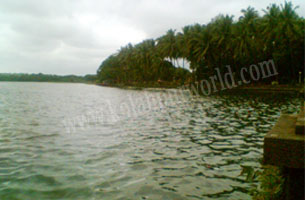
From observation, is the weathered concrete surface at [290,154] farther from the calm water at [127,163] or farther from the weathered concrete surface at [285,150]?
the calm water at [127,163]

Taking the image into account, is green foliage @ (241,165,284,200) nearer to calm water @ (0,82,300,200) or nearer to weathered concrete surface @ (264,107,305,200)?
weathered concrete surface @ (264,107,305,200)

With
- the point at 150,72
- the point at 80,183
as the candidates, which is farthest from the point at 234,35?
the point at 80,183

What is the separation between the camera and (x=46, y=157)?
22.8ft

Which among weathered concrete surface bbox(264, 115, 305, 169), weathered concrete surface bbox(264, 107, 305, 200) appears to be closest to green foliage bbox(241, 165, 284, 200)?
weathered concrete surface bbox(264, 107, 305, 200)

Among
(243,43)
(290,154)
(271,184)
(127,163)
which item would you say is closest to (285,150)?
(290,154)

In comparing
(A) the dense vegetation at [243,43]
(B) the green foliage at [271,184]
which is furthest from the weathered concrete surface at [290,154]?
(A) the dense vegetation at [243,43]

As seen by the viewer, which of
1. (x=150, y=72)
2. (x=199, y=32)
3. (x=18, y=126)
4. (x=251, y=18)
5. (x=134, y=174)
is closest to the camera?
(x=134, y=174)

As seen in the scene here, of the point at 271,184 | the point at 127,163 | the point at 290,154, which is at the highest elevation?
the point at 290,154

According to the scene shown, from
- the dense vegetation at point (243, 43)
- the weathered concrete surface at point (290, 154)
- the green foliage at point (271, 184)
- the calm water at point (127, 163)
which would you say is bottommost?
the calm water at point (127, 163)

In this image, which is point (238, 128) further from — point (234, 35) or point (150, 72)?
point (150, 72)

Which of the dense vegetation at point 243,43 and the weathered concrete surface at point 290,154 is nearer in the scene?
the weathered concrete surface at point 290,154

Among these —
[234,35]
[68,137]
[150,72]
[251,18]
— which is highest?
[251,18]

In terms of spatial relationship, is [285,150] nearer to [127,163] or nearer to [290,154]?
[290,154]

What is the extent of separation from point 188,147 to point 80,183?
12.5 ft
